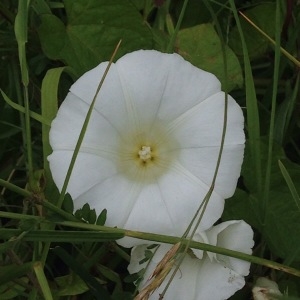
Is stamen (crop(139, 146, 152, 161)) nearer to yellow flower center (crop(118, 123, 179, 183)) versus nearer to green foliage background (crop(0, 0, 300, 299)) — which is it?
yellow flower center (crop(118, 123, 179, 183))

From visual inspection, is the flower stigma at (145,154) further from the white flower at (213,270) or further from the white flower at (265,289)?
the white flower at (265,289)

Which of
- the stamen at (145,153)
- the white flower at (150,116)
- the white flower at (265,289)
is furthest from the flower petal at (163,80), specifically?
the white flower at (265,289)

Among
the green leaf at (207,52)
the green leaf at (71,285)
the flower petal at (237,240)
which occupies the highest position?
the green leaf at (207,52)

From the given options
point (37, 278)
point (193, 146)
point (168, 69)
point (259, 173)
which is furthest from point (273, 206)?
Answer: point (37, 278)

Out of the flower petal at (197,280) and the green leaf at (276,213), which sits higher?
the green leaf at (276,213)

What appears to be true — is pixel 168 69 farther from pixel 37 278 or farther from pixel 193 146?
pixel 37 278

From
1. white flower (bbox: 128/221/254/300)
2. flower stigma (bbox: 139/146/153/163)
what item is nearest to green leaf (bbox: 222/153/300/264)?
white flower (bbox: 128/221/254/300)

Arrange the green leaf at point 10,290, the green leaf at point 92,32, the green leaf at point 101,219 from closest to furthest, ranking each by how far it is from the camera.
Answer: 1. the green leaf at point 101,219
2. the green leaf at point 10,290
3. the green leaf at point 92,32
